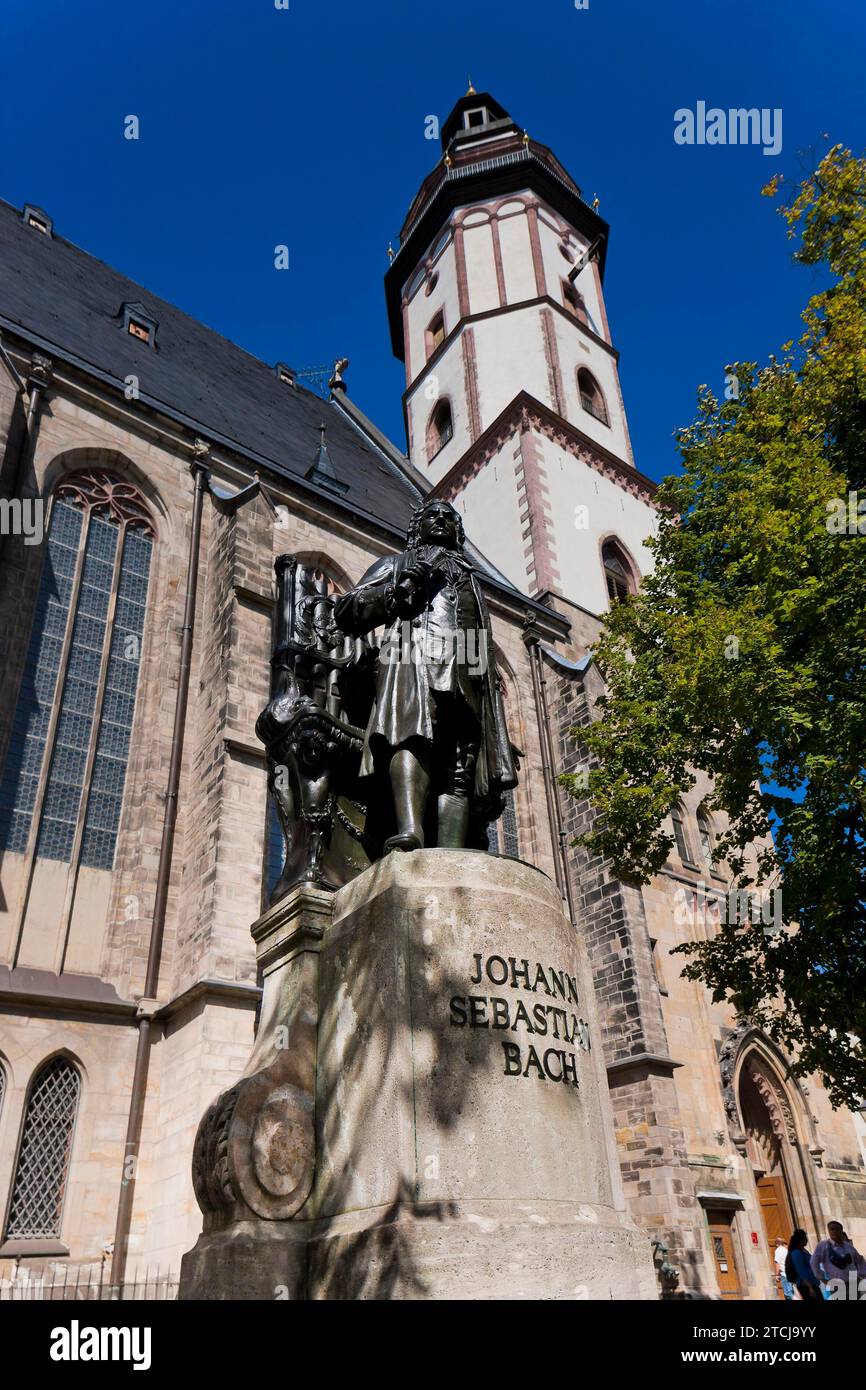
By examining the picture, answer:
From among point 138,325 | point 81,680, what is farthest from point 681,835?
point 138,325

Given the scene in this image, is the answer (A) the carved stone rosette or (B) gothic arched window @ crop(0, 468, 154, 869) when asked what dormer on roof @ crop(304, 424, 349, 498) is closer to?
(B) gothic arched window @ crop(0, 468, 154, 869)

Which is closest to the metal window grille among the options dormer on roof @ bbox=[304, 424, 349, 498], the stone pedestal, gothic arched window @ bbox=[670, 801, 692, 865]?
gothic arched window @ bbox=[670, 801, 692, 865]

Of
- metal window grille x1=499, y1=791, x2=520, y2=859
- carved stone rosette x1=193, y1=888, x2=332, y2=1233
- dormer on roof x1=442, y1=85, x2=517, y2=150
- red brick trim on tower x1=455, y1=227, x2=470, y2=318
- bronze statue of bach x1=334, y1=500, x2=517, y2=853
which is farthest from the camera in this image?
dormer on roof x1=442, y1=85, x2=517, y2=150

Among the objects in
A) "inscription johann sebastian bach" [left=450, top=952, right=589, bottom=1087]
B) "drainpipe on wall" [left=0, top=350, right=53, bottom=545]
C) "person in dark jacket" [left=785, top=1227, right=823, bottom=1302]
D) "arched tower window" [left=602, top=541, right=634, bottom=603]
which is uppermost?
"arched tower window" [left=602, top=541, right=634, bottom=603]

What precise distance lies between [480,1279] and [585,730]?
A: 9747mm

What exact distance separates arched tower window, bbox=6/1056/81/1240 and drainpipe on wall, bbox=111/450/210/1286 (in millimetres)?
613

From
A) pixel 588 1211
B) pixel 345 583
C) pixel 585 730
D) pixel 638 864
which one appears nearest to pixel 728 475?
pixel 585 730

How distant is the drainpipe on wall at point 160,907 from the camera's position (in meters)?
9.54

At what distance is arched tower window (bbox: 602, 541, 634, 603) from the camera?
25.7 meters

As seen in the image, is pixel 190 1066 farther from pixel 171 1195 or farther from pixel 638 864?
pixel 638 864

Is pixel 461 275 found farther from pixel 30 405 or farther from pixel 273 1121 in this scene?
pixel 273 1121

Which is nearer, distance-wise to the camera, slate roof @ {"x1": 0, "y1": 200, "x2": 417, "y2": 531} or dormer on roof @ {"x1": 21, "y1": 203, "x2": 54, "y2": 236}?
slate roof @ {"x1": 0, "y1": 200, "x2": 417, "y2": 531}

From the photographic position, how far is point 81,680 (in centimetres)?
1259

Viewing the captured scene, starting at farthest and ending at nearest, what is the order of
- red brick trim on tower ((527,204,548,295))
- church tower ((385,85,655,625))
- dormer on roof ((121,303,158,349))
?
1. red brick trim on tower ((527,204,548,295))
2. church tower ((385,85,655,625))
3. dormer on roof ((121,303,158,349))
